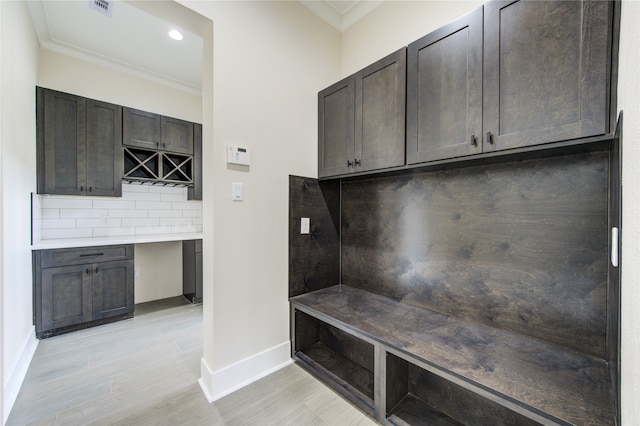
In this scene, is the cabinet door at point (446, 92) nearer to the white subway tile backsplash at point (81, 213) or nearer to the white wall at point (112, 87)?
the white wall at point (112, 87)

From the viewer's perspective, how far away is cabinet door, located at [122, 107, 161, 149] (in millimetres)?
3061

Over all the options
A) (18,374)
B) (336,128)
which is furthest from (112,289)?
(336,128)

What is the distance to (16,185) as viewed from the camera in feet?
6.40

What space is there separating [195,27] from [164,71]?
204 centimetres

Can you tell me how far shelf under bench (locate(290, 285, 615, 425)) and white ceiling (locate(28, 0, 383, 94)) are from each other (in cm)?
245

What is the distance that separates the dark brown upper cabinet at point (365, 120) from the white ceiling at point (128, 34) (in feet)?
2.58

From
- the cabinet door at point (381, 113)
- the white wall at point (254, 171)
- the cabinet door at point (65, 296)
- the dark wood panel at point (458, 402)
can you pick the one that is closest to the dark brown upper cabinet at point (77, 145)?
the cabinet door at point (65, 296)

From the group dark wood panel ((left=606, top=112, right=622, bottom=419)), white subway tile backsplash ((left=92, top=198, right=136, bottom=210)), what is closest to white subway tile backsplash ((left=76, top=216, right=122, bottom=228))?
white subway tile backsplash ((left=92, top=198, right=136, bottom=210))

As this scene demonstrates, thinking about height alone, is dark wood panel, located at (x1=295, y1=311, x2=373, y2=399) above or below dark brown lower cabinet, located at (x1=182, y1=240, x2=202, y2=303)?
below

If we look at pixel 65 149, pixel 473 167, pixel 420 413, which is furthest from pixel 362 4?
pixel 65 149

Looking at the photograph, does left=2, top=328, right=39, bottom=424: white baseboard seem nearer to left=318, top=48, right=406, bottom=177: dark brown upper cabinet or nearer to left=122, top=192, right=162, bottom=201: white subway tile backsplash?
left=122, top=192, right=162, bottom=201: white subway tile backsplash

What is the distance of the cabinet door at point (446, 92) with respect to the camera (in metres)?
1.36

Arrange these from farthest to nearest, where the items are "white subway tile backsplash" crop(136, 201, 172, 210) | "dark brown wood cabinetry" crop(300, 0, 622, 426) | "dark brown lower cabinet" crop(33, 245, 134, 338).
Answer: "white subway tile backsplash" crop(136, 201, 172, 210)
"dark brown lower cabinet" crop(33, 245, 134, 338)
"dark brown wood cabinetry" crop(300, 0, 622, 426)

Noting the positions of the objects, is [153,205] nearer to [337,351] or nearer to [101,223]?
[101,223]
